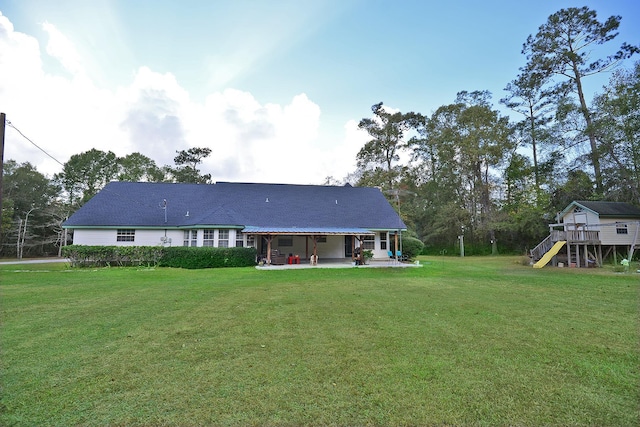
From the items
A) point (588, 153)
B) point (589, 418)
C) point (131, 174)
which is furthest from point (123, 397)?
point (131, 174)

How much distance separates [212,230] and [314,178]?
1136 inches

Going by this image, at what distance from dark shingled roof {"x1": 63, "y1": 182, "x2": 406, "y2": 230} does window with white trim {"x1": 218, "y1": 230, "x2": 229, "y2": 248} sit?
64 centimetres

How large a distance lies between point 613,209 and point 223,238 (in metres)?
26.0

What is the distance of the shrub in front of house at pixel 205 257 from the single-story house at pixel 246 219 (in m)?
1.27

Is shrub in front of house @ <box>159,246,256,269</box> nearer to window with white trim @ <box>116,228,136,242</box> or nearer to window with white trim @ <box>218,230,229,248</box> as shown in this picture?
window with white trim @ <box>218,230,229,248</box>

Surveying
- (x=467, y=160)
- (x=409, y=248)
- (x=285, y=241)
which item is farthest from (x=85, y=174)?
(x=467, y=160)

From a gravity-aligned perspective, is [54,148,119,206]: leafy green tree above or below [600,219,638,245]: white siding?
above

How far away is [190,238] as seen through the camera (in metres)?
20.2

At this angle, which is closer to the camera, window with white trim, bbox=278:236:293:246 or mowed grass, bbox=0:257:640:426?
mowed grass, bbox=0:257:640:426

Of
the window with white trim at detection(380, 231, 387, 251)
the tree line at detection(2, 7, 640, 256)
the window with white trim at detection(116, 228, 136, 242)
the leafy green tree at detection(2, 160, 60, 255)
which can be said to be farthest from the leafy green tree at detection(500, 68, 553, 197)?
the leafy green tree at detection(2, 160, 60, 255)

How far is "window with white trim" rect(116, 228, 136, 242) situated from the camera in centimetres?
2039

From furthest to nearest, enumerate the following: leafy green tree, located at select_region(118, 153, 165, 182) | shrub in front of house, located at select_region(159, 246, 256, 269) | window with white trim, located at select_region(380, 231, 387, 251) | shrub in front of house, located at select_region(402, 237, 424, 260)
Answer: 1. leafy green tree, located at select_region(118, 153, 165, 182)
2. shrub in front of house, located at select_region(402, 237, 424, 260)
3. window with white trim, located at select_region(380, 231, 387, 251)
4. shrub in front of house, located at select_region(159, 246, 256, 269)

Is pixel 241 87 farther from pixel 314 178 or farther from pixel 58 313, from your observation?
pixel 314 178

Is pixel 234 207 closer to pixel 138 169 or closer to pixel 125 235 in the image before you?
pixel 125 235
